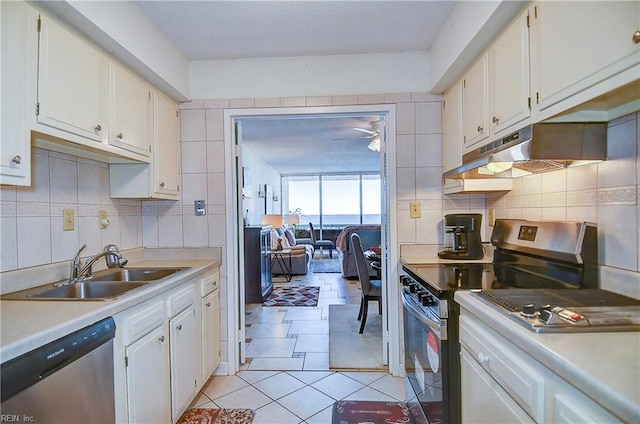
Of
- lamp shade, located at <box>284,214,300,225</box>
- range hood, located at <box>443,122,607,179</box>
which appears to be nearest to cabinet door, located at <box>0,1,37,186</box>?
range hood, located at <box>443,122,607,179</box>

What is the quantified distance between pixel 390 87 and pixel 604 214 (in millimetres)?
1588

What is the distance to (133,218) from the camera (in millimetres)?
2436

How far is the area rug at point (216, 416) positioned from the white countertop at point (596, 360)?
64.7 inches

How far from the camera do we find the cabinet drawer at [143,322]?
54.9 inches

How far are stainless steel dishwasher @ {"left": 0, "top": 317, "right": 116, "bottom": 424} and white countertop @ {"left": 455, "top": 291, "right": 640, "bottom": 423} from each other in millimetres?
1403

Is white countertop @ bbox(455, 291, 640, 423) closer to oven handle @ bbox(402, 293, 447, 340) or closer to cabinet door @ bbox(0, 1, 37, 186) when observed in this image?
oven handle @ bbox(402, 293, 447, 340)

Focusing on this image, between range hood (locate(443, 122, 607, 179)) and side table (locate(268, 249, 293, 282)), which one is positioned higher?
range hood (locate(443, 122, 607, 179))

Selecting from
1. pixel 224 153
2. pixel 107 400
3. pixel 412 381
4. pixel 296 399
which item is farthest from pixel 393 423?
pixel 224 153

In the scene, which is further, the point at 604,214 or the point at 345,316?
the point at 345,316

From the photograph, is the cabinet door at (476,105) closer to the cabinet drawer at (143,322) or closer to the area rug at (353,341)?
the area rug at (353,341)

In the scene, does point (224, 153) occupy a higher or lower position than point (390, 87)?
lower

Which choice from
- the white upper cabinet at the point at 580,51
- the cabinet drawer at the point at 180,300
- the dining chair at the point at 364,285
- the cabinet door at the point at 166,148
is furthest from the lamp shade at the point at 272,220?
the white upper cabinet at the point at 580,51

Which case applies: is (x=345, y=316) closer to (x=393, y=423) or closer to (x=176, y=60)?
(x=393, y=423)

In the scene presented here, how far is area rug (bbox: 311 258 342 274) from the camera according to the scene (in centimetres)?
666
